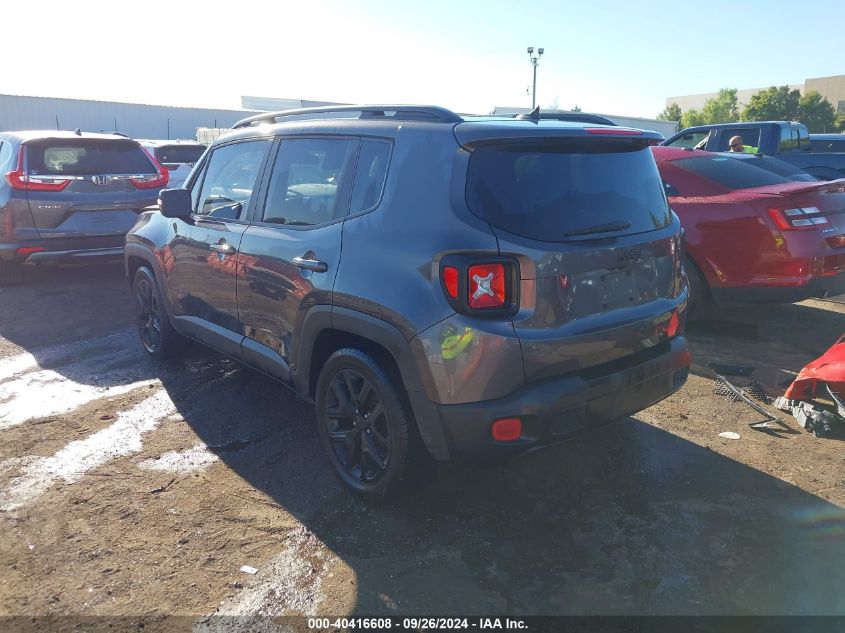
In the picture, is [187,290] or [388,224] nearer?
[388,224]

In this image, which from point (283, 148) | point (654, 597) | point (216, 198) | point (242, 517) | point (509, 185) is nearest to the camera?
point (654, 597)

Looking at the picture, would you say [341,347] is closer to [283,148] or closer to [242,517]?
[242,517]

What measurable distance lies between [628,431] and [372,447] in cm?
174

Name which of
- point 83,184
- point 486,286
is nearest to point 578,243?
point 486,286

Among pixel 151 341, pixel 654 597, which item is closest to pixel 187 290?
pixel 151 341

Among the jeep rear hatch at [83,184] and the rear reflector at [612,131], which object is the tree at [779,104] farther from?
the rear reflector at [612,131]

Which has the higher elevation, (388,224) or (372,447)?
(388,224)

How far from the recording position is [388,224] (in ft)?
9.87

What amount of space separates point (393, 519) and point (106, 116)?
38.1m

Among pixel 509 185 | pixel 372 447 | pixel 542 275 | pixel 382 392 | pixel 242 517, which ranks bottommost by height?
pixel 242 517

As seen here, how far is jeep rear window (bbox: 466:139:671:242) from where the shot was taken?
280cm

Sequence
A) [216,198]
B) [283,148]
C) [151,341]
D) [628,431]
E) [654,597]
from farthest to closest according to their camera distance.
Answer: [151,341] → [216,198] → [628,431] → [283,148] → [654,597]

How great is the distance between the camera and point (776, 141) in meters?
11.0

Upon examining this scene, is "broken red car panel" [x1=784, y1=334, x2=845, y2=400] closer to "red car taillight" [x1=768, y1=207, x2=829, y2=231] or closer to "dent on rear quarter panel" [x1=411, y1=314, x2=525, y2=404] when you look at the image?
"red car taillight" [x1=768, y1=207, x2=829, y2=231]
